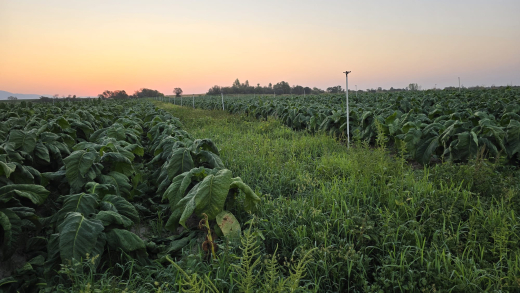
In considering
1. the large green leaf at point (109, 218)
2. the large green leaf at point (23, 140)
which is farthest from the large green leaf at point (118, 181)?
the large green leaf at point (23, 140)

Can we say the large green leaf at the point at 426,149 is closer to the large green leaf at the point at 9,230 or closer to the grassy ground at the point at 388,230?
the grassy ground at the point at 388,230

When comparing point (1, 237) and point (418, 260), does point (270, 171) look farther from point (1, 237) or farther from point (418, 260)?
point (1, 237)

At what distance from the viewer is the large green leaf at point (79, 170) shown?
292cm

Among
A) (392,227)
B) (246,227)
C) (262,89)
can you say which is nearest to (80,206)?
(246,227)

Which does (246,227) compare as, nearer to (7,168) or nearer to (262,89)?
(7,168)

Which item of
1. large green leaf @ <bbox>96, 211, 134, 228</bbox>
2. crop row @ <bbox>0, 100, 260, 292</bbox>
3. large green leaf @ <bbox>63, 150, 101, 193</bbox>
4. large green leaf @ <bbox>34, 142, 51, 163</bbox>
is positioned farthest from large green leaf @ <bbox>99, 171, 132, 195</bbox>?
large green leaf @ <bbox>34, 142, 51, 163</bbox>

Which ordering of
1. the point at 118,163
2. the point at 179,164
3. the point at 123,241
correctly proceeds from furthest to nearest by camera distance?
the point at 118,163 < the point at 179,164 < the point at 123,241

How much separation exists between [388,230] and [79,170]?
9.84ft

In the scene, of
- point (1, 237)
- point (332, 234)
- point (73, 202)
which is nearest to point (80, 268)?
point (73, 202)

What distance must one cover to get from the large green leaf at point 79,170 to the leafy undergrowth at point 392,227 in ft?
5.34

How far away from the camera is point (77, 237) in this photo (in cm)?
204

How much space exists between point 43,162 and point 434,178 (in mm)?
5070

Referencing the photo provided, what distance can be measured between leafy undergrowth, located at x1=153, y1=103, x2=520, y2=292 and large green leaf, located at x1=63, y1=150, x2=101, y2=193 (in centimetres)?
163

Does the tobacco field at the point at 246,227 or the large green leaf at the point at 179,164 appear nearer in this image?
the tobacco field at the point at 246,227
